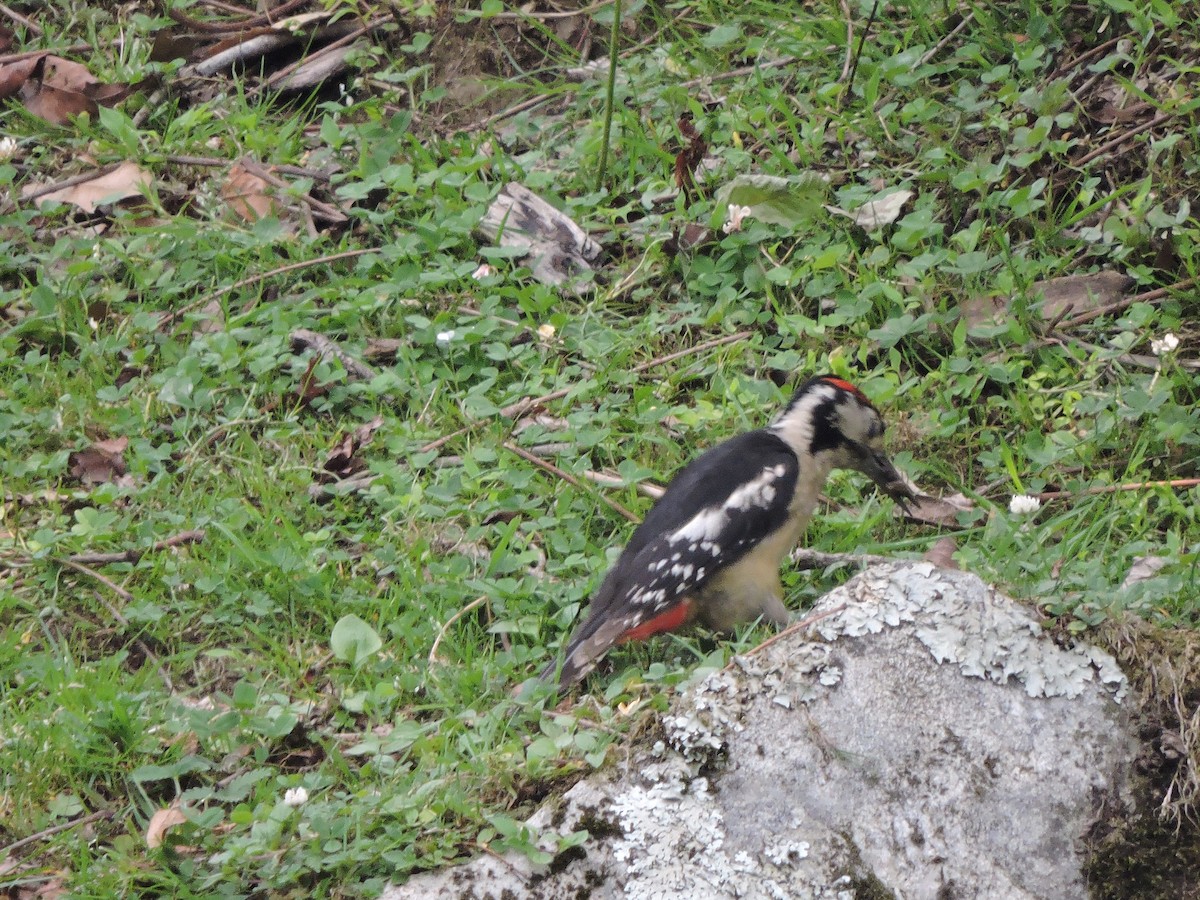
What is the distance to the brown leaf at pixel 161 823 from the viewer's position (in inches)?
142

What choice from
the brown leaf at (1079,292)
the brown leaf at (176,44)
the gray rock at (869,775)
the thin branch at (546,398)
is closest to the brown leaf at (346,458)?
the thin branch at (546,398)

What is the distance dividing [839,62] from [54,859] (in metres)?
4.67

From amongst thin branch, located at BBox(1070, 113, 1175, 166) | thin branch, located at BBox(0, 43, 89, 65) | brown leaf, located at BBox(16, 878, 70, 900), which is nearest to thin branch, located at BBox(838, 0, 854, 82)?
thin branch, located at BBox(1070, 113, 1175, 166)

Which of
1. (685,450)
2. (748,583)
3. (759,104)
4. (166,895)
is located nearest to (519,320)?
(685,450)

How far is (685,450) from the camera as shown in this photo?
5.16m

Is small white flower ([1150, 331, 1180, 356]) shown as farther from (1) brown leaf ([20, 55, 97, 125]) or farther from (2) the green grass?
(1) brown leaf ([20, 55, 97, 125])

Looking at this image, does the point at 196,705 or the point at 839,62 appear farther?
the point at 839,62

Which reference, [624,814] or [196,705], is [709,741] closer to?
[624,814]

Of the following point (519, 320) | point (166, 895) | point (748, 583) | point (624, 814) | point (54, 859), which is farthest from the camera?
point (519, 320)

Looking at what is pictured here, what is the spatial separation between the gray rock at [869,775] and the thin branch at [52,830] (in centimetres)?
112

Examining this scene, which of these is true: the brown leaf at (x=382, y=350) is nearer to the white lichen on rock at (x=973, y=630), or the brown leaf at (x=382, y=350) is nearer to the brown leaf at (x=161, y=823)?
the brown leaf at (x=161, y=823)

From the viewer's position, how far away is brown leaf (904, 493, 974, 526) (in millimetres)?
4711

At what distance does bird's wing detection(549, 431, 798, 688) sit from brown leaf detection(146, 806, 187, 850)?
3.47 ft

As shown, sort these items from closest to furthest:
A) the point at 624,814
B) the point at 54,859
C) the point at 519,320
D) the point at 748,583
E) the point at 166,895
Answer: the point at 624,814, the point at 166,895, the point at 54,859, the point at 748,583, the point at 519,320
